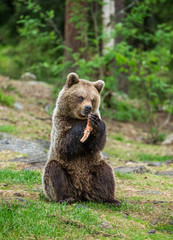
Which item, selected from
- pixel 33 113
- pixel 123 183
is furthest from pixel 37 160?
pixel 33 113

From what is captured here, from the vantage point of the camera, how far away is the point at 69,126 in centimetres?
562

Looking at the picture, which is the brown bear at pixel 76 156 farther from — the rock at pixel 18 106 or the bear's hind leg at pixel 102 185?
the rock at pixel 18 106

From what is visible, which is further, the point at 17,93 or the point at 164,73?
the point at 164,73

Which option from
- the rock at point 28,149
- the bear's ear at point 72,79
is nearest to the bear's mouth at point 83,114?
the bear's ear at point 72,79

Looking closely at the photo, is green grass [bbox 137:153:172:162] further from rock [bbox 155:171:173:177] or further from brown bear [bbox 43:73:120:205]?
brown bear [bbox 43:73:120:205]

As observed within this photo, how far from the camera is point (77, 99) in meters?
5.70

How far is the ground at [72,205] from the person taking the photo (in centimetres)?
442

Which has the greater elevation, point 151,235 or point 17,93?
point 17,93

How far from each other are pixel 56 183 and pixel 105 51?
913 centimetres

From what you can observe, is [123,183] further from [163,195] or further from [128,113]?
[128,113]

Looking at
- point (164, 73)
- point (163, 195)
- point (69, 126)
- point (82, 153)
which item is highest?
point (164, 73)

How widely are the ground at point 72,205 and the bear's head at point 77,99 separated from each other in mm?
1339

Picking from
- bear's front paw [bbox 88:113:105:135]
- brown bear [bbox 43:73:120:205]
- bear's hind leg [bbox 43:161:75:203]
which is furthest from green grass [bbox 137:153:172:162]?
bear's front paw [bbox 88:113:105:135]

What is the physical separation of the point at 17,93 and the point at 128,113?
15.4 feet
